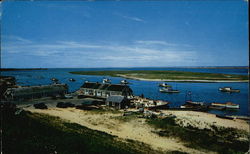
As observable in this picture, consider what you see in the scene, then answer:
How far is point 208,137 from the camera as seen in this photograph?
27516 millimetres

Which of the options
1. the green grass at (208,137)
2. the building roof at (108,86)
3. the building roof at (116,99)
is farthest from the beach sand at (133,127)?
the building roof at (108,86)

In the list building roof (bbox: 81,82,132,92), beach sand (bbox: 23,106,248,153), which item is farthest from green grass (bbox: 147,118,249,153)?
building roof (bbox: 81,82,132,92)

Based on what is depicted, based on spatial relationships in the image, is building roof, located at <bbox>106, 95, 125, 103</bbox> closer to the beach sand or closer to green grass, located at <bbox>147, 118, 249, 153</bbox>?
the beach sand

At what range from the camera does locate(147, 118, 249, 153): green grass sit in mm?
24308

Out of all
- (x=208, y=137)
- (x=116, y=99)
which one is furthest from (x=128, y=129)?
(x=116, y=99)

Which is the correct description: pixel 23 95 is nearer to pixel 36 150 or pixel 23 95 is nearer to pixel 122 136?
pixel 122 136

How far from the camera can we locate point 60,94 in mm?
58156

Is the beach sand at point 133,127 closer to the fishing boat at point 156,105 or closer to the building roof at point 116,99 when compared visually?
the building roof at point 116,99

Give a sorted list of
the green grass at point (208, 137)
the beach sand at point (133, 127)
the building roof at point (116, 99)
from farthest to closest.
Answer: the building roof at point (116, 99)
the green grass at point (208, 137)
the beach sand at point (133, 127)

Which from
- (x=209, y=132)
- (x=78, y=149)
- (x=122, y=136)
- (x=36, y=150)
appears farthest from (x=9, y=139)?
(x=209, y=132)

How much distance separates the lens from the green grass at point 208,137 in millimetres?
24308

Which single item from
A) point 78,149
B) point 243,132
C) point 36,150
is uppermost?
point 36,150

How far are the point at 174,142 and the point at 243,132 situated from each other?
44.5 ft

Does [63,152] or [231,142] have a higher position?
[63,152]
